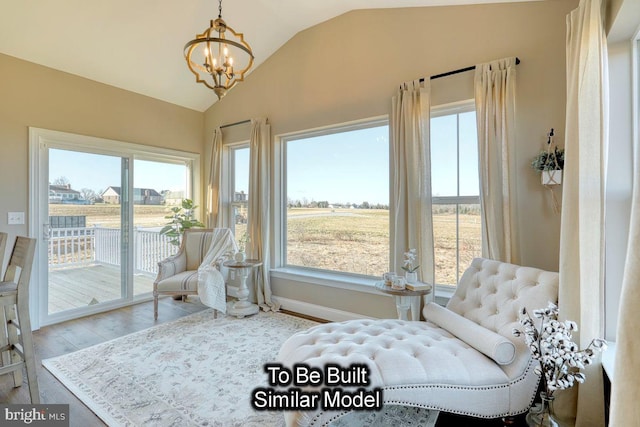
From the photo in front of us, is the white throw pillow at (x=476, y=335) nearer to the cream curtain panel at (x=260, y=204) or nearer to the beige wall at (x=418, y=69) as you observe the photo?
the beige wall at (x=418, y=69)

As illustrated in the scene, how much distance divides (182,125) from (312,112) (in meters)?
2.26

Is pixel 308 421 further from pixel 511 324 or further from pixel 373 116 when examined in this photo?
pixel 373 116

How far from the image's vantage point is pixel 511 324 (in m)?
1.75

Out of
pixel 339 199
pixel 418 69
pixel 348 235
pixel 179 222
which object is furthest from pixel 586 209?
pixel 179 222

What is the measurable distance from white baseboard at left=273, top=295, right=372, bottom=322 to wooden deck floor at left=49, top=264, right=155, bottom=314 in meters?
2.15

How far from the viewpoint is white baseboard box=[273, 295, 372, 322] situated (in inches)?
133

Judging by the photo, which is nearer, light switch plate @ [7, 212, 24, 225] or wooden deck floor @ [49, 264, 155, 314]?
light switch plate @ [7, 212, 24, 225]

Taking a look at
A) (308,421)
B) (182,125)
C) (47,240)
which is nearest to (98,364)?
(47,240)

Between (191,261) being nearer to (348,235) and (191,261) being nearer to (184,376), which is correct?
Result: (184,376)

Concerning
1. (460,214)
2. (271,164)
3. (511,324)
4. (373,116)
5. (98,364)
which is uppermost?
(373,116)

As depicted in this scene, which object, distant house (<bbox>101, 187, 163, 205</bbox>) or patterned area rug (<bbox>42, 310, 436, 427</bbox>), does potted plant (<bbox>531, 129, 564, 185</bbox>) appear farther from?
distant house (<bbox>101, 187, 163, 205</bbox>)

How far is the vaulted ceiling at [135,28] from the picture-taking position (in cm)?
288

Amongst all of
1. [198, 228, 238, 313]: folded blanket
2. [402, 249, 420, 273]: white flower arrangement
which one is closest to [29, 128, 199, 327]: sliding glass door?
[198, 228, 238, 313]: folded blanket

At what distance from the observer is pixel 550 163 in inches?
87.7
